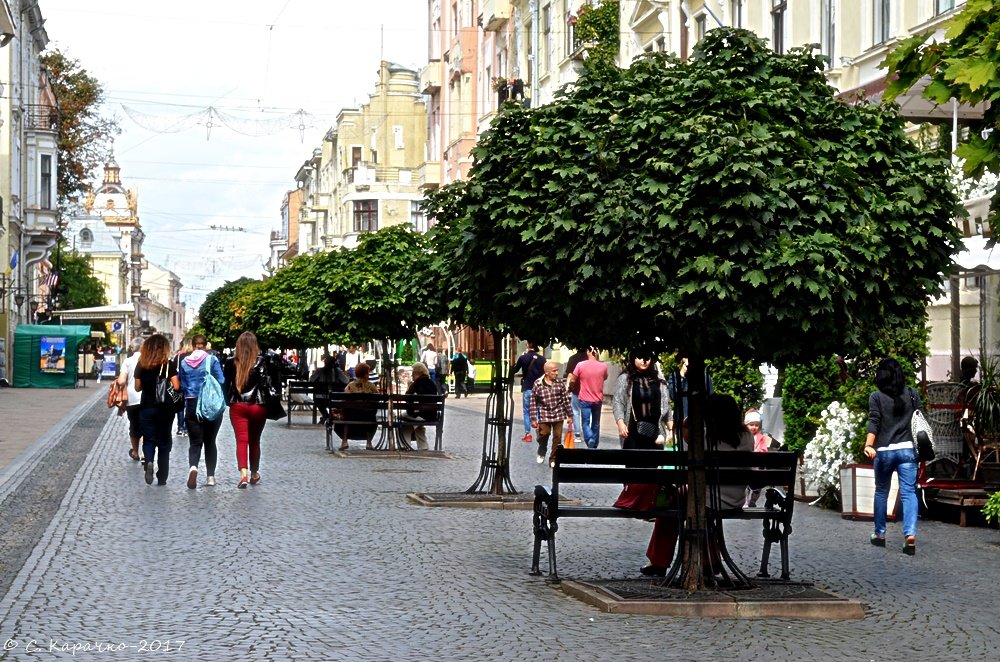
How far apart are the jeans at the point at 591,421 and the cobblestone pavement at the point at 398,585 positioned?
A: 6.33 meters

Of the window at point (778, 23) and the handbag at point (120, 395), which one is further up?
the window at point (778, 23)

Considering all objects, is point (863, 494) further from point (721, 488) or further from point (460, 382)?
point (460, 382)

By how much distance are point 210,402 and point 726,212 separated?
988 centimetres

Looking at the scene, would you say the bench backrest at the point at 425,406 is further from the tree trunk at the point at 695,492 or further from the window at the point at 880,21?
the tree trunk at the point at 695,492

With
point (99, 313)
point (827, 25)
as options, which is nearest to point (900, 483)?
point (827, 25)

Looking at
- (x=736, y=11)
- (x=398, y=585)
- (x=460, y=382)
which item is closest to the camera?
(x=398, y=585)

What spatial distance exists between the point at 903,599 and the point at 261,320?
1374 inches

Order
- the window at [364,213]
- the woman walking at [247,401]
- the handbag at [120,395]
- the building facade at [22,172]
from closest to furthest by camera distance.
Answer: the woman walking at [247,401], the handbag at [120,395], the building facade at [22,172], the window at [364,213]

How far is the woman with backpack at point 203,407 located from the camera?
18.2 meters

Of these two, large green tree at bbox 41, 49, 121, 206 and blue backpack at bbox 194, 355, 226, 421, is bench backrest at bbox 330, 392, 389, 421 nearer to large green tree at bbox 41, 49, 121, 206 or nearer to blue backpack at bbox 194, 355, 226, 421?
blue backpack at bbox 194, 355, 226, 421

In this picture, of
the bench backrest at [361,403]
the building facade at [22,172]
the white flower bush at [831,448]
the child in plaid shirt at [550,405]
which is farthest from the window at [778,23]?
the building facade at [22,172]

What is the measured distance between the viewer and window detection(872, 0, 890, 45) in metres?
26.2

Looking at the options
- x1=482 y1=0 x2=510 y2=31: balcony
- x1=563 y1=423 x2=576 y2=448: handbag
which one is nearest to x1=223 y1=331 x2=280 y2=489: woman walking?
x1=563 y1=423 x2=576 y2=448: handbag

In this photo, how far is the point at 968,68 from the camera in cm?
927
